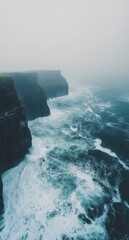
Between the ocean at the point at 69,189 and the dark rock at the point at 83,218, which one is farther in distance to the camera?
the dark rock at the point at 83,218

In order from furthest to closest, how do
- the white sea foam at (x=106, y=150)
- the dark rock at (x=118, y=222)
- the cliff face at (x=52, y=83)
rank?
the cliff face at (x=52, y=83), the white sea foam at (x=106, y=150), the dark rock at (x=118, y=222)

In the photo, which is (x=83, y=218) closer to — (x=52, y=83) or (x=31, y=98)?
(x=31, y=98)

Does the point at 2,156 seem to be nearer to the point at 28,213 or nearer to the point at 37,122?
the point at 28,213

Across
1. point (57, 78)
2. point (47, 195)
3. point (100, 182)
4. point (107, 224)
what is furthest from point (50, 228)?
point (57, 78)

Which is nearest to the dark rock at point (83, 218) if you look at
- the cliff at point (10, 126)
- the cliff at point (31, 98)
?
the cliff at point (10, 126)

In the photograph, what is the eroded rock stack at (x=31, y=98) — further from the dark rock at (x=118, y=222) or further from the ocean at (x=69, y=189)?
the dark rock at (x=118, y=222)

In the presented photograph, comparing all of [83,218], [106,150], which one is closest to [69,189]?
[83,218]
